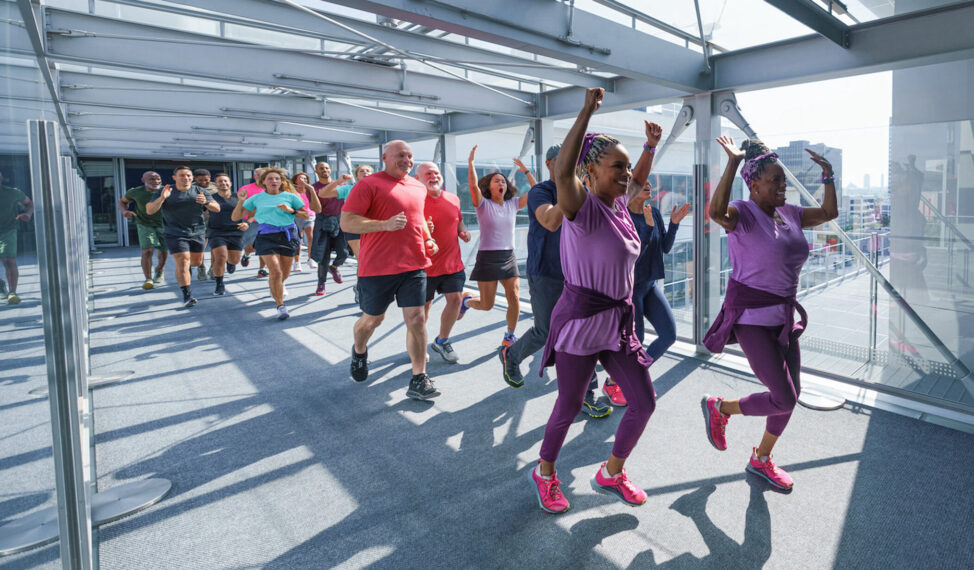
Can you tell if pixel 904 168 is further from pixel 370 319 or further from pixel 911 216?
pixel 370 319

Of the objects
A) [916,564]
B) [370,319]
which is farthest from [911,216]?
[370,319]

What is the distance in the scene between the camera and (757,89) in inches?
211

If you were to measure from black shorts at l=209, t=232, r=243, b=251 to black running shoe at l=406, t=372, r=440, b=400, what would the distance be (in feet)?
19.1

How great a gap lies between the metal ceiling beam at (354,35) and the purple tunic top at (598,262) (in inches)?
114

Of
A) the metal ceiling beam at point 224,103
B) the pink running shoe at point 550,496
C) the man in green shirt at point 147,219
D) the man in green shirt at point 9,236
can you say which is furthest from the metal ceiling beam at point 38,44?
the pink running shoe at point 550,496

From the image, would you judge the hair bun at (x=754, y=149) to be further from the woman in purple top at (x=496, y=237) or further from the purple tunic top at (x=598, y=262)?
the woman in purple top at (x=496, y=237)

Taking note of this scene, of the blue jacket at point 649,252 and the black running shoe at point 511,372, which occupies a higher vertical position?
the blue jacket at point 649,252

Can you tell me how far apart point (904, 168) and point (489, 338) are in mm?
3828

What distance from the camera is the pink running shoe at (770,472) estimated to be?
2902mm

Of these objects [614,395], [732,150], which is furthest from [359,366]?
[732,150]

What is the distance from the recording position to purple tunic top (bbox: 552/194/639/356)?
240 centimetres

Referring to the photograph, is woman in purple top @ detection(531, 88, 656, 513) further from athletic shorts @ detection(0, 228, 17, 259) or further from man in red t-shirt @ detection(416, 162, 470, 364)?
man in red t-shirt @ detection(416, 162, 470, 364)

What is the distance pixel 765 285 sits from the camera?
279cm

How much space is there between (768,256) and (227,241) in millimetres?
8078
